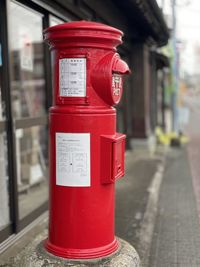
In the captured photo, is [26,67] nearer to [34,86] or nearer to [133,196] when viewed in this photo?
[34,86]

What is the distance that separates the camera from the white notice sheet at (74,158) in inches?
114

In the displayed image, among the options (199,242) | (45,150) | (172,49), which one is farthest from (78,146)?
Result: (172,49)

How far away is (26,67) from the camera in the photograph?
671 centimetres

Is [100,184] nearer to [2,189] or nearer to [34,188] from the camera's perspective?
[2,189]

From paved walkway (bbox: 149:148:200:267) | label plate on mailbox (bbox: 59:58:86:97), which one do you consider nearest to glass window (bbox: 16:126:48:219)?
paved walkway (bbox: 149:148:200:267)

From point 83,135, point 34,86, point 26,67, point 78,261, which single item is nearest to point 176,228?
point 78,261

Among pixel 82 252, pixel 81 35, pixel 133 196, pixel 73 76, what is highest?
pixel 81 35

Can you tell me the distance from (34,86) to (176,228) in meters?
4.43

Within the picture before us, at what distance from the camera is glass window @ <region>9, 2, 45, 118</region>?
21.8 ft

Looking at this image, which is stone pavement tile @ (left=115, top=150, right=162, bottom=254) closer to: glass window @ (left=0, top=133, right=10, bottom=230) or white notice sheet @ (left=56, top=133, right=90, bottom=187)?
glass window @ (left=0, top=133, right=10, bottom=230)

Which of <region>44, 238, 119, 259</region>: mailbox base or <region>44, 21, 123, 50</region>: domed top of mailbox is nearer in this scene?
<region>44, 21, 123, 50</region>: domed top of mailbox

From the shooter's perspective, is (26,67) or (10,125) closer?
(10,125)

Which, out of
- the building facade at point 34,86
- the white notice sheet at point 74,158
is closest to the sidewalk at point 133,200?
the building facade at point 34,86

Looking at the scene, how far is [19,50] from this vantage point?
694 centimetres
